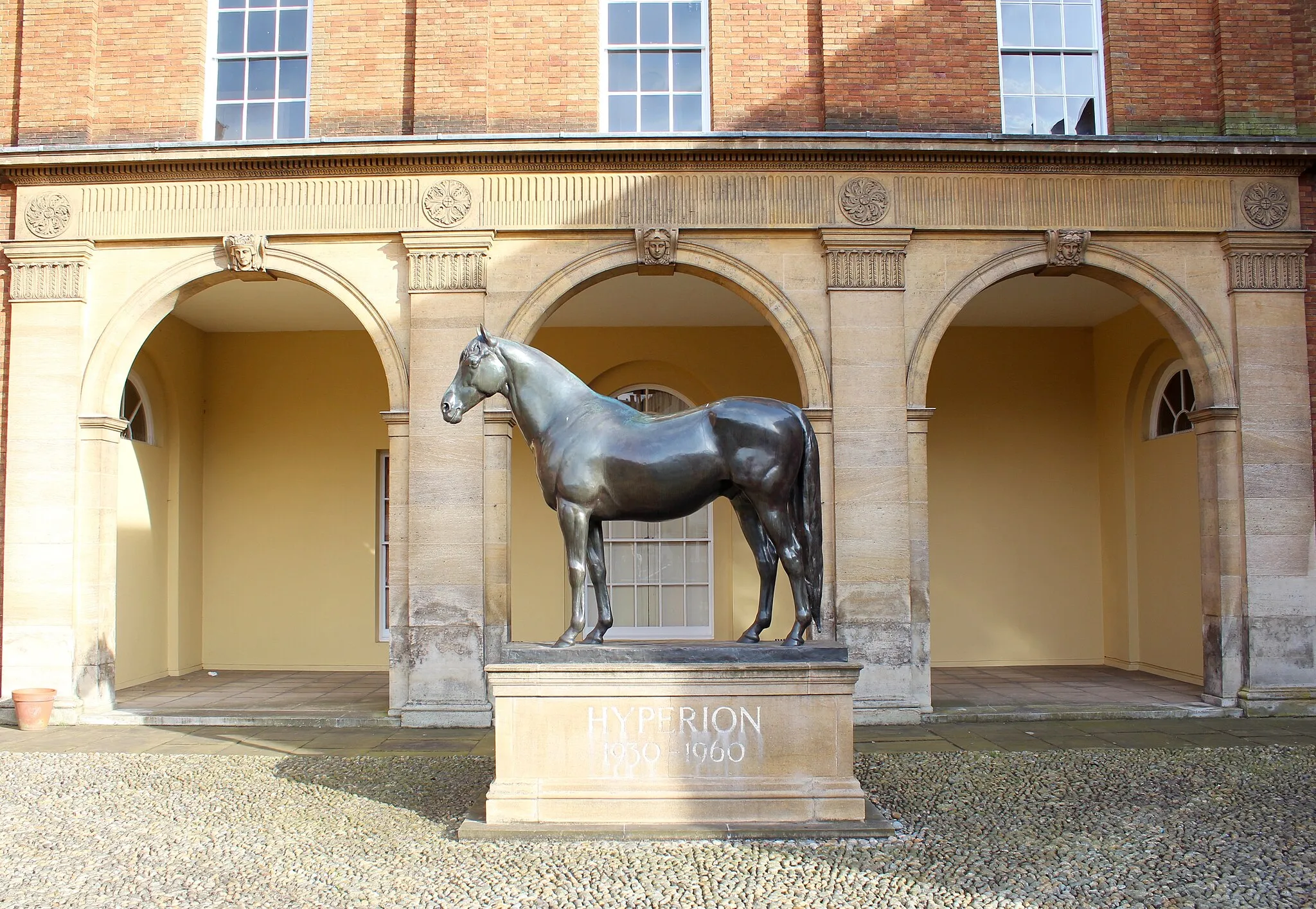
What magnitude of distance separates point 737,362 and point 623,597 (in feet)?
11.2

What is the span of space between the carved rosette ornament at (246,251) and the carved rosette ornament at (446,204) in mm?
1616

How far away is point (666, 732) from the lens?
5777 mm

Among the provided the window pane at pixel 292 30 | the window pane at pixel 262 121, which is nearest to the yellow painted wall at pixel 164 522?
the window pane at pixel 262 121

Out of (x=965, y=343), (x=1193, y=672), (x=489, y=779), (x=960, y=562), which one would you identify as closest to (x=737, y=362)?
(x=965, y=343)

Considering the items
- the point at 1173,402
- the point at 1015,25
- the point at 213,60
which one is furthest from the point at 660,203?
the point at 1173,402

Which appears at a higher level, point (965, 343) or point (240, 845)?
point (965, 343)

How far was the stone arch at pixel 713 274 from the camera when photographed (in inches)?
371

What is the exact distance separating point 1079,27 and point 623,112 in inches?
187

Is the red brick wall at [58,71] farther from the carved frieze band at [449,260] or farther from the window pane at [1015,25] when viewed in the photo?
the window pane at [1015,25]

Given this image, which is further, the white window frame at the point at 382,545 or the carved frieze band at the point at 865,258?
the white window frame at the point at 382,545

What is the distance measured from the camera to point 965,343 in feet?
43.6

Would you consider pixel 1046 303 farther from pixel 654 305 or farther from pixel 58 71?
pixel 58 71

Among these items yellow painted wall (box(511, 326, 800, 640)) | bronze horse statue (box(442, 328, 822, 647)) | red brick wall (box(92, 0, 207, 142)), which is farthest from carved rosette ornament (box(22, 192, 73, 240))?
→ bronze horse statue (box(442, 328, 822, 647))

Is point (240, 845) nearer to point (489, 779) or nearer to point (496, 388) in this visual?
point (489, 779)
